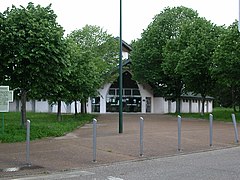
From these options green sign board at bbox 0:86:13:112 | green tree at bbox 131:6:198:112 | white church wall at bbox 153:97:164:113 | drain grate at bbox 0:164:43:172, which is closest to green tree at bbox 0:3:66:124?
green sign board at bbox 0:86:13:112

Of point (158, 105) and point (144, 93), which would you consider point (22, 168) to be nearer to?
point (144, 93)

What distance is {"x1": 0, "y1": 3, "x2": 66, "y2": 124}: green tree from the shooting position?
16.2 metres

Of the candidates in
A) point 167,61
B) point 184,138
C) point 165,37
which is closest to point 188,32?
point 167,61

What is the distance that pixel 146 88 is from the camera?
5462 centimetres

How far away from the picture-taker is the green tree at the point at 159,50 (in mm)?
48156

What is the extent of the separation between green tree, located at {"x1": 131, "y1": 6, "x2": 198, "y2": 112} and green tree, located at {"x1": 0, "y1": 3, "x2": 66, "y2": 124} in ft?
103

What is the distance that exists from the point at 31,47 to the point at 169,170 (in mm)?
9174

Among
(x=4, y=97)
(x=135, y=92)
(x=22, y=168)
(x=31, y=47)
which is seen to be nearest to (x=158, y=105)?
(x=135, y=92)

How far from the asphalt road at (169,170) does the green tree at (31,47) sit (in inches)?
280

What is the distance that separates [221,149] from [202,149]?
78 centimetres

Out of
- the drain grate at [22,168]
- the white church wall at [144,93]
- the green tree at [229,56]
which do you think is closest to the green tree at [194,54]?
the green tree at [229,56]

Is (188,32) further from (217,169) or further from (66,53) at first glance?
(217,169)

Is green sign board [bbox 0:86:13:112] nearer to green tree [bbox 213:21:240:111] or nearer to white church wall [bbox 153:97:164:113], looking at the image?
green tree [bbox 213:21:240:111]

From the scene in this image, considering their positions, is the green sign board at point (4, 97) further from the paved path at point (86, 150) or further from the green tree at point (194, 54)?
the green tree at point (194, 54)
